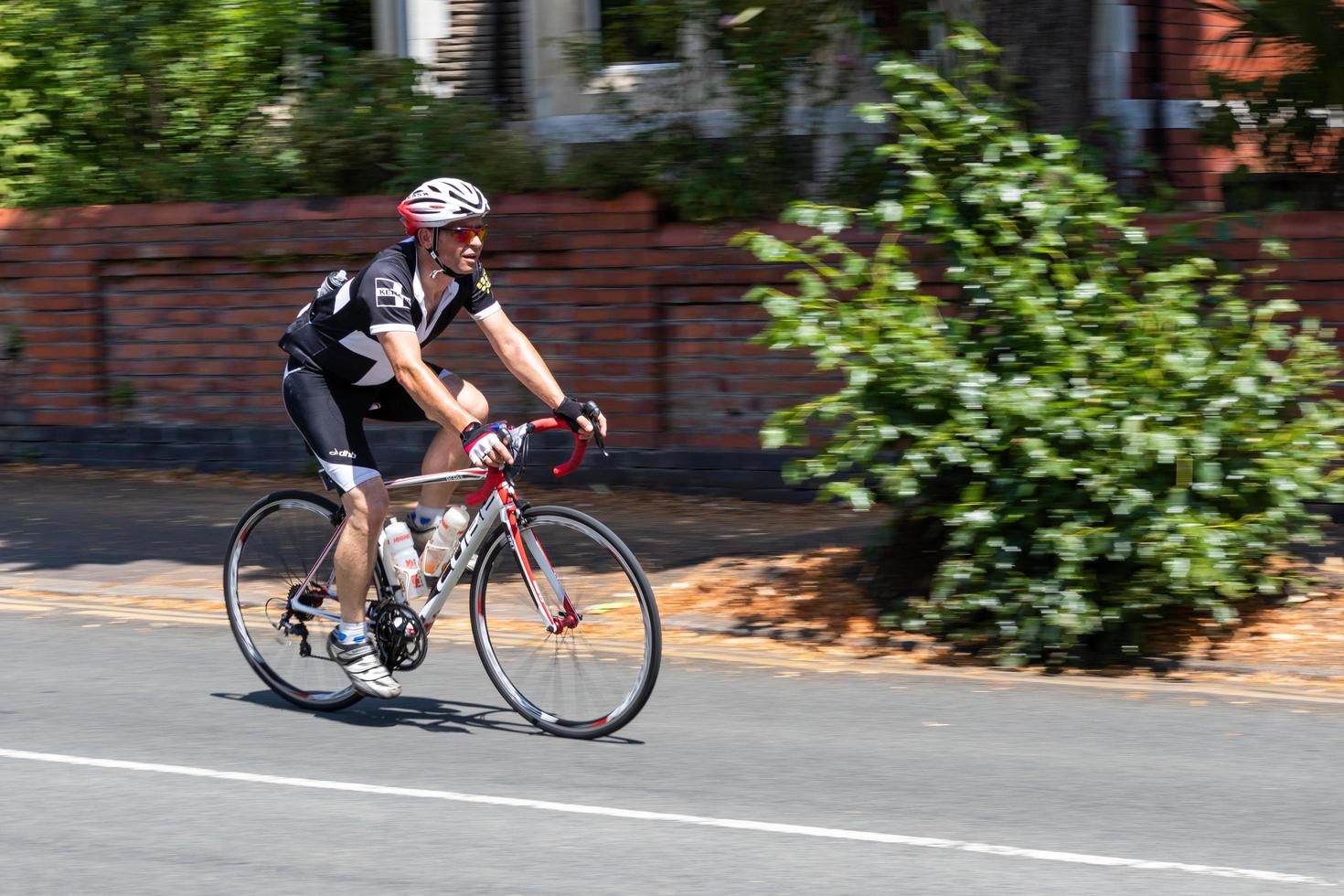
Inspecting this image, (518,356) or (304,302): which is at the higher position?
(518,356)

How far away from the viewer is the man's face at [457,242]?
20.7 ft

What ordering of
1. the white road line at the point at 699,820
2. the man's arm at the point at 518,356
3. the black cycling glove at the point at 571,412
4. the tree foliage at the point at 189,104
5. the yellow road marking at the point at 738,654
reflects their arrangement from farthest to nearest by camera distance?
the tree foliage at the point at 189,104 < the yellow road marking at the point at 738,654 < the man's arm at the point at 518,356 < the black cycling glove at the point at 571,412 < the white road line at the point at 699,820

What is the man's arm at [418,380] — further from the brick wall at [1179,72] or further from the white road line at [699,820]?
the brick wall at [1179,72]

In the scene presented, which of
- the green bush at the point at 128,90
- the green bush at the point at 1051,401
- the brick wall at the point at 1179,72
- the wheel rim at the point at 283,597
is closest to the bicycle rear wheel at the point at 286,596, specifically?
the wheel rim at the point at 283,597

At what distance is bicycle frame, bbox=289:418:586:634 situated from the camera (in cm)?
633

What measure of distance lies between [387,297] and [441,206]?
37 centimetres

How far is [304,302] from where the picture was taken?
42.0 ft

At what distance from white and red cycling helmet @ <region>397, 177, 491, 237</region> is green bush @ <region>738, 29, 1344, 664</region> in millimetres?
1833

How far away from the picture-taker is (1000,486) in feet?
25.2

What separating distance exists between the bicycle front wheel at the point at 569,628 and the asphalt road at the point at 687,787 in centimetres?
14

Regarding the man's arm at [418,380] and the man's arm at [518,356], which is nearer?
the man's arm at [418,380]

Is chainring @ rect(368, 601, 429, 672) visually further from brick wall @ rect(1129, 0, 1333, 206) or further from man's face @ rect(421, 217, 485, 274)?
brick wall @ rect(1129, 0, 1333, 206)

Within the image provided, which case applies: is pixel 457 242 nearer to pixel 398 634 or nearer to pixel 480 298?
pixel 480 298

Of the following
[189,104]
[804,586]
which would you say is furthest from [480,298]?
[189,104]
